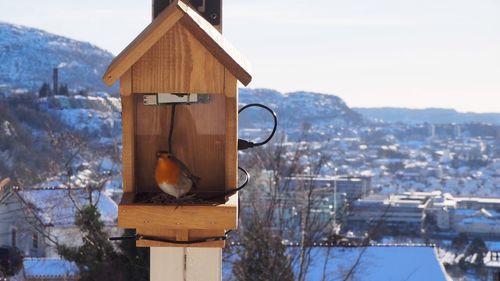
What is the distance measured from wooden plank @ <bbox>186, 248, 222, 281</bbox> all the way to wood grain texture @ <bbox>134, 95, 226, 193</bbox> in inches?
7.2

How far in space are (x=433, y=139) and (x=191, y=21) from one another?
73.5 ft

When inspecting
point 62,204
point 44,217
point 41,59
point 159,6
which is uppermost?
point 41,59

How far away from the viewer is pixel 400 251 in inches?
328

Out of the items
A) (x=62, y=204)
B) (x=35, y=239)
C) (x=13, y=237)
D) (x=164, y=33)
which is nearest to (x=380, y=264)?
(x=62, y=204)

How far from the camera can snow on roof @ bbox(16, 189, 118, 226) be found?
8609 mm

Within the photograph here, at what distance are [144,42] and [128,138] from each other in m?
0.22

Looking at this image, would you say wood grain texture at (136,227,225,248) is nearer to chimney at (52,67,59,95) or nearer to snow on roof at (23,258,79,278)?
snow on roof at (23,258,79,278)

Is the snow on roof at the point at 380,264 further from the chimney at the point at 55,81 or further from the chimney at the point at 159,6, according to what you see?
the chimney at the point at 55,81

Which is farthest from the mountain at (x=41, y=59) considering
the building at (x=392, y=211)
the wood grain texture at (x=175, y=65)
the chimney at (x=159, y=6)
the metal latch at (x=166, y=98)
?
the wood grain texture at (x=175, y=65)

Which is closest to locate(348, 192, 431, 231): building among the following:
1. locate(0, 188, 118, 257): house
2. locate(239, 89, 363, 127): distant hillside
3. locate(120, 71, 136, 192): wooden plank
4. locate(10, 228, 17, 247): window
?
locate(239, 89, 363, 127): distant hillside

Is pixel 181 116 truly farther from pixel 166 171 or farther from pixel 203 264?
pixel 203 264

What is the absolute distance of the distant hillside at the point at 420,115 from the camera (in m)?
23.9

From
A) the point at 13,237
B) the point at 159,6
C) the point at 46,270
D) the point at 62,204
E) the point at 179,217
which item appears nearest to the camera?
the point at 179,217

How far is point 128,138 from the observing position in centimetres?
150
